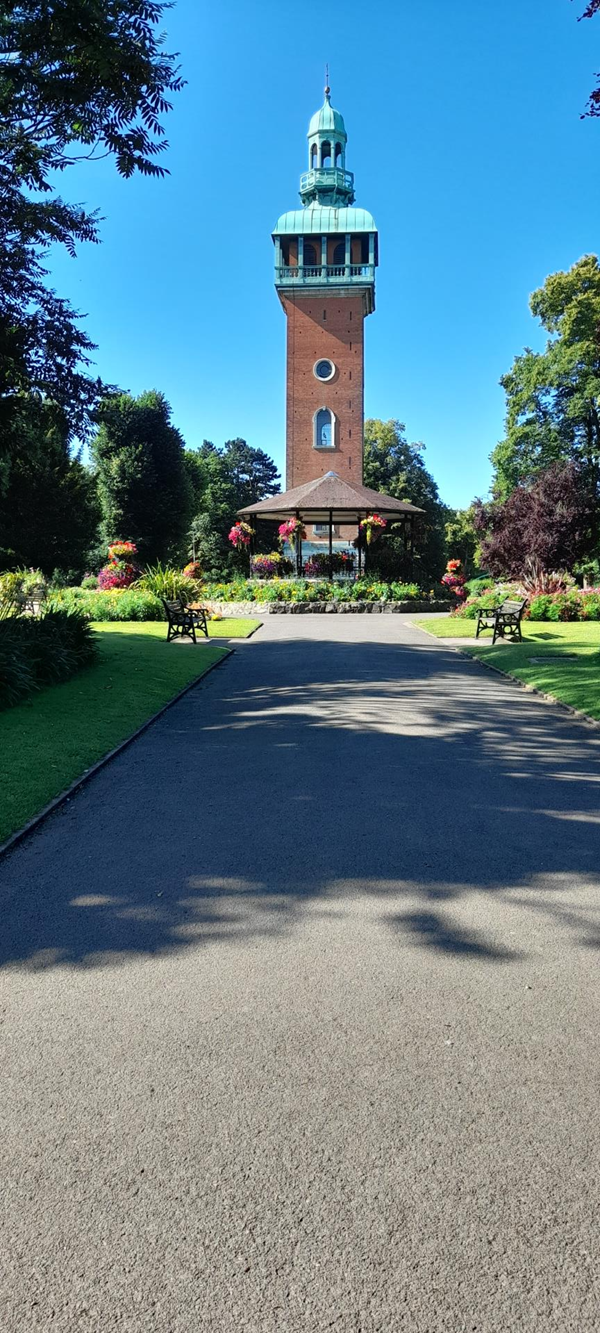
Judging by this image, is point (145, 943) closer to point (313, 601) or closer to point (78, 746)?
point (78, 746)

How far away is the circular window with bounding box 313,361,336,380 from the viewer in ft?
164

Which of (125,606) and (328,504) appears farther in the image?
(328,504)

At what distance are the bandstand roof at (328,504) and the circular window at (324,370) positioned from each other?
35.1 ft

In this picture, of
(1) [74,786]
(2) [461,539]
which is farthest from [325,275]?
(1) [74,786]

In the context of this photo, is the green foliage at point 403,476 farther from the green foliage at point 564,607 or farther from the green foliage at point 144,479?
the green foliage at point 564,607

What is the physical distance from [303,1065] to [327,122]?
61454 millimetres

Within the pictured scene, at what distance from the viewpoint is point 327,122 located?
5319 centimetres

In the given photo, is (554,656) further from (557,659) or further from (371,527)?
(371,527)

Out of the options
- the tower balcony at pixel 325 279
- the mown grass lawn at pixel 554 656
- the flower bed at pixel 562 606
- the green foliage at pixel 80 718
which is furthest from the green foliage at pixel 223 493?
the green foliage at pixel 80 718

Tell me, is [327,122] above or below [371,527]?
above

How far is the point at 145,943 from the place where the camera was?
12.8 ft

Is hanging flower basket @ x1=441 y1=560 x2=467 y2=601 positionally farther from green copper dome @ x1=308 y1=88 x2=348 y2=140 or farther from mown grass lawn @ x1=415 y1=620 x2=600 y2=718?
green copper dome @ x1=308 y1=88 x2=348 y2=140

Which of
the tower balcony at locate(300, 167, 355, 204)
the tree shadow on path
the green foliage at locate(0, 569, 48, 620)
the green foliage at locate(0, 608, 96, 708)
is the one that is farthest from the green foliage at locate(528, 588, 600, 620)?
the tower balcony at locate(300, 167, 355, 204)

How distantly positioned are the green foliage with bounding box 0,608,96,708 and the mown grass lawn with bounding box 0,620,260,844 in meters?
0.19
